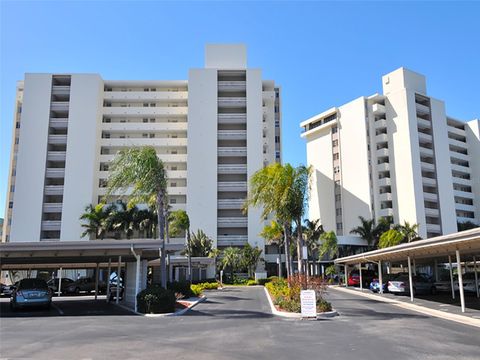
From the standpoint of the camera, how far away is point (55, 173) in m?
65.8

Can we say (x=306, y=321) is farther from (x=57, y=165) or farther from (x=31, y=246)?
(x=57, y=165)

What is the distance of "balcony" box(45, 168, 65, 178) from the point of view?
65562 mm

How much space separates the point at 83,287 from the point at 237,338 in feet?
103

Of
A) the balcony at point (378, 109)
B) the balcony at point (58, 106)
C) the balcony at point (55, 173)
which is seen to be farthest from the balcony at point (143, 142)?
the balcony at point (378, 109)

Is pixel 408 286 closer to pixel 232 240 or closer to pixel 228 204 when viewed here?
pixel 232 240

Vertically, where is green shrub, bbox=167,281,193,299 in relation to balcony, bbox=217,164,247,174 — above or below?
below

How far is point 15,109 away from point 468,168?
79.6m

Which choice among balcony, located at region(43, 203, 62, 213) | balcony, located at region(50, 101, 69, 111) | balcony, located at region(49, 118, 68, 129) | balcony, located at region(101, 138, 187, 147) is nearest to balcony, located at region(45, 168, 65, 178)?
balcony, located at region(43, 203, 62, 213)

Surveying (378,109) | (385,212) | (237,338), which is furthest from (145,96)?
(237,338)

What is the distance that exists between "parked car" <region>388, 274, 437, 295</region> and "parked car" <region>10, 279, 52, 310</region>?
23.4m

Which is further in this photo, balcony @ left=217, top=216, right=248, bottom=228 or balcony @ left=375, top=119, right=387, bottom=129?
balcony @ left=375, top=119, right=387, bottom=129

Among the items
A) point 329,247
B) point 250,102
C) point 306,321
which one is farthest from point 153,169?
point 250,102

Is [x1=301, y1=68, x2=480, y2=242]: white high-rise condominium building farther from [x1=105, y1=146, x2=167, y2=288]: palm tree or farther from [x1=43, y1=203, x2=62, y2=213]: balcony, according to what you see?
[x1=105, y1=146, x2=167, y2=288]: palm tree

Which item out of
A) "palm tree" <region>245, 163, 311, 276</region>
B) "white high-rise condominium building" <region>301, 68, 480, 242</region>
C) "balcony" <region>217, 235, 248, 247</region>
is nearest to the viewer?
"palm tree" <region>245, 163, 311, 276</region>
